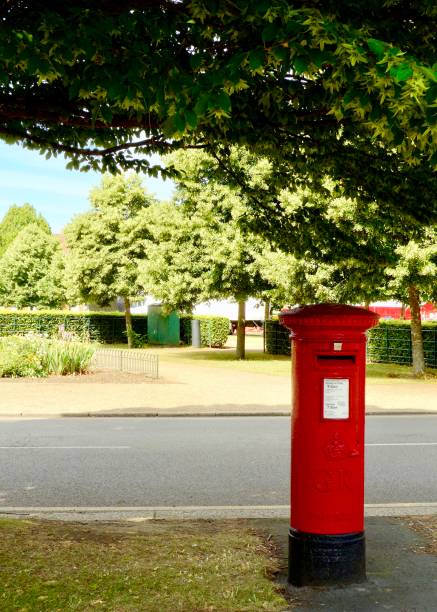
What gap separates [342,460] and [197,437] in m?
6.52

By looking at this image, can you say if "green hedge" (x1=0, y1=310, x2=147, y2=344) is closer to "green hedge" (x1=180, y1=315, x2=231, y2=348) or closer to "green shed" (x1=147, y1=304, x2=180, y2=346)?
"green shed" (x1=147, y1=304, x2=180, y2=346)

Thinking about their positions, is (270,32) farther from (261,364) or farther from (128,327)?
(128,327)

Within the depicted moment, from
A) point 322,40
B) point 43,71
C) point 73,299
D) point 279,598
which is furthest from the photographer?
point 73,299

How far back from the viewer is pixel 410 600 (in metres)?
4.09

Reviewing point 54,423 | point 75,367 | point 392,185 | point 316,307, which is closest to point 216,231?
point 75,367

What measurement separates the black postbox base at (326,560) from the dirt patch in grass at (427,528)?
880 mm

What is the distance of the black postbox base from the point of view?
434 centimetres

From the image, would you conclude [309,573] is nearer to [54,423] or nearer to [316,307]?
[316,307]

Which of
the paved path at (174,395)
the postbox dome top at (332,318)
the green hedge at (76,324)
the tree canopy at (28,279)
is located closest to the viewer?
the postbox dome top at (332,318)

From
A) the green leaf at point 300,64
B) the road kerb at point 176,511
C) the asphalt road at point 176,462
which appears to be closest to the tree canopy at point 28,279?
the asphalt road at point 176,462

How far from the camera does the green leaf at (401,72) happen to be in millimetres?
2914

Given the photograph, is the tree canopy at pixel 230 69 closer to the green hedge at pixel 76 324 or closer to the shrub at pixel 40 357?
the shrub at pixel 40 357

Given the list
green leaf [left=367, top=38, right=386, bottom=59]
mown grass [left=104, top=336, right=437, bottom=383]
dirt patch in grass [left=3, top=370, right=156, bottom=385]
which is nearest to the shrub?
dirt patch in grass [left=3, top=370, right=156, bottom=385]

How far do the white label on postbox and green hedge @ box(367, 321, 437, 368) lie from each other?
1972 centimetres
